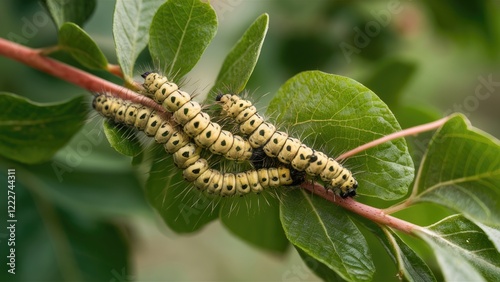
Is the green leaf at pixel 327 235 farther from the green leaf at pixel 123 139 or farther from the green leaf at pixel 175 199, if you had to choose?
the green leaf at pixel 123 139

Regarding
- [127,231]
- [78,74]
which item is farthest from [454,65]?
[78,74]

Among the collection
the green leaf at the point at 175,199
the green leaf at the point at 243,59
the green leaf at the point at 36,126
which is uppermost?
the green leaf at the point at 243,59

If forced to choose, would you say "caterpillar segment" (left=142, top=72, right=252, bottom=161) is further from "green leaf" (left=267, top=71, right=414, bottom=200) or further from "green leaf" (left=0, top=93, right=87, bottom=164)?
"green leaf" (left=0, top=93, right=87, bottom=164)

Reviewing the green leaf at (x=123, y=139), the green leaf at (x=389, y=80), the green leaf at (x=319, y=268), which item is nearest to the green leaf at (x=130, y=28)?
the green leaf at (x=123, y=139)

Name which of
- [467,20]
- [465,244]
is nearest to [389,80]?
[467,20]

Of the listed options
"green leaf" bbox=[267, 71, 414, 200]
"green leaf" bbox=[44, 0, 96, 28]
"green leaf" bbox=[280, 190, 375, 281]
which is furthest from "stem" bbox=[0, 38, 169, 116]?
"green leaf" bbox=[280, 190, 375, 281]

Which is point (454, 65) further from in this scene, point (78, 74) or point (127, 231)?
point (78, 74)

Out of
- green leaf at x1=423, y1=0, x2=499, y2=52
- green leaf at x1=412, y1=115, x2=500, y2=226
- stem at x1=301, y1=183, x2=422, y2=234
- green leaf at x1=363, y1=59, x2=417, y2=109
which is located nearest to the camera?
green leaf at x1=412, y1=115, x2=500, y2=226
